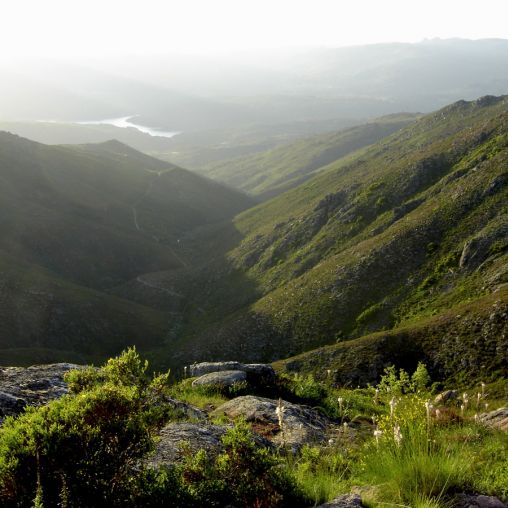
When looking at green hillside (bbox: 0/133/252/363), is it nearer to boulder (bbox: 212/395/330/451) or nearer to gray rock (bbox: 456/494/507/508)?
boulder (bbox: 212/395/330/451)

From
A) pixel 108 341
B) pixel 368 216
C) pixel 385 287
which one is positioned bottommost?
pixel 108 341

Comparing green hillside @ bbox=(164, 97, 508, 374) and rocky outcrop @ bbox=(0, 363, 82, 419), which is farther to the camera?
green hillside @ bbox=(164, 97, 508, 374)

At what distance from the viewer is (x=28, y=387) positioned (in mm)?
13500

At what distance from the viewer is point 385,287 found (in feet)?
201

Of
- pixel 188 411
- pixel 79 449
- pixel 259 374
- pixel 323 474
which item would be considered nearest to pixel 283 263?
pixel 259 374

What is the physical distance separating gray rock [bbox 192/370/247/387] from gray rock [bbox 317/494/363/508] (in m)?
13.4

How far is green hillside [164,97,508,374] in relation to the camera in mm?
54906

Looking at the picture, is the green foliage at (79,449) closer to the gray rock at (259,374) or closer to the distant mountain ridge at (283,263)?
the gray rock at (259,374)

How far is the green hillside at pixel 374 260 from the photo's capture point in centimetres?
5491

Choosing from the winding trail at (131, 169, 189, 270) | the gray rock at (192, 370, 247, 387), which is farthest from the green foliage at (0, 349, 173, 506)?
the winding trail at (131, 169, 189, 270)

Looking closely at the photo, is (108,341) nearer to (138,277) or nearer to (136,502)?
(138,277)

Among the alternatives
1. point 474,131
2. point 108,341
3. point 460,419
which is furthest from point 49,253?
point 460,419

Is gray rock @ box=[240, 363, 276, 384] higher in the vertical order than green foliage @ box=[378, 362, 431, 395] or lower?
→ lower

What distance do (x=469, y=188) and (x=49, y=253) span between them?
9301cm
